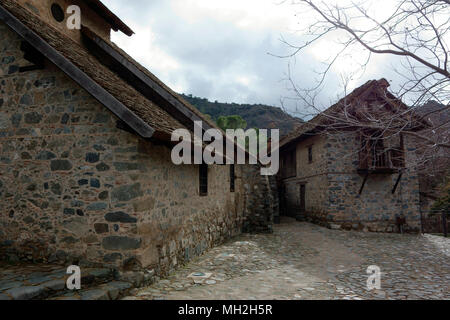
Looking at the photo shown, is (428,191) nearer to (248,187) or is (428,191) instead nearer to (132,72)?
(248,187)

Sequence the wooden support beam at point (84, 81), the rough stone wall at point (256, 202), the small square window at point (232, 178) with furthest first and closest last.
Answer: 1. the rough stone wall at point (256, 202)
2. the small square window at point (232, 178)
3. the wooden support beam at point (84, 81)

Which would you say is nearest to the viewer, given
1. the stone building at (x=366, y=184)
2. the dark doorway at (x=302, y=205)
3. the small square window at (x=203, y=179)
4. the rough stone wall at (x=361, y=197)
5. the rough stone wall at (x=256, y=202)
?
the small square window at (x=203, y=179)

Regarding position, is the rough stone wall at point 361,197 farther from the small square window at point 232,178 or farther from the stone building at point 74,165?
the stone building at point 74,165

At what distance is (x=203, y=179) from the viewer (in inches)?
320

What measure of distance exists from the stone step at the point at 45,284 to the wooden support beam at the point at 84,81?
2.38m

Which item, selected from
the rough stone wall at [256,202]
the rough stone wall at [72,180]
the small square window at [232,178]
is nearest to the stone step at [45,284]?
the rough stone wall at [72,180]

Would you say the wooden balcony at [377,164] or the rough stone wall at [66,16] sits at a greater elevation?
the rough stone wall at [66,16]

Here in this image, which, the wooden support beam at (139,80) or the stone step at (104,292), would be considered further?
the wooden support beam at (139,80)

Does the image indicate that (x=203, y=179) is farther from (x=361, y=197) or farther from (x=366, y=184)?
(x=366, y=184)

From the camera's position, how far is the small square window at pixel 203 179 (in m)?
7.90

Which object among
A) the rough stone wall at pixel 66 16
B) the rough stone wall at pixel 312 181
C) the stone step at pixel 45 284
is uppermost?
the rough stone wall at pixel 66 16

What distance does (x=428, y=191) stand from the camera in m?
21.4
